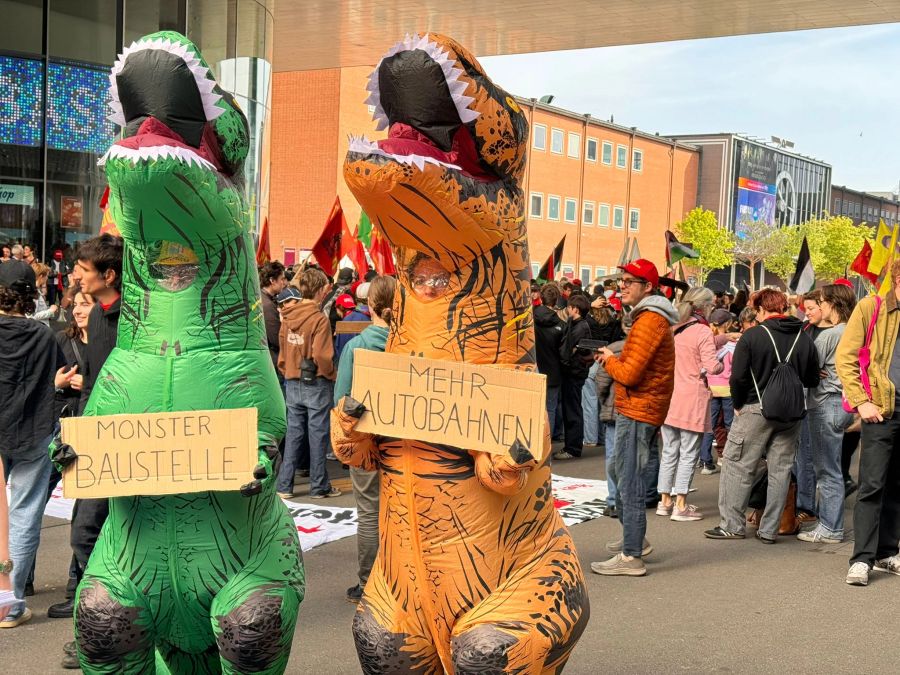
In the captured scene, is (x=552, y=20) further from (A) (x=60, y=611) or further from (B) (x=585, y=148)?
(B) (x=585, y=148)

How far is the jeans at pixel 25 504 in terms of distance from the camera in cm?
587

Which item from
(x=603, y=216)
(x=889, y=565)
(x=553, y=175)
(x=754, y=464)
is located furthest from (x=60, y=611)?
(x=603, y=216)

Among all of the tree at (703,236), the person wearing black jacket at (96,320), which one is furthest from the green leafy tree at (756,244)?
the person wearing black jacket at (96,320)

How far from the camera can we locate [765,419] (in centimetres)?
798

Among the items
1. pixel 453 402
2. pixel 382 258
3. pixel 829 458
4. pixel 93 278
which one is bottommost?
pixel 829 458

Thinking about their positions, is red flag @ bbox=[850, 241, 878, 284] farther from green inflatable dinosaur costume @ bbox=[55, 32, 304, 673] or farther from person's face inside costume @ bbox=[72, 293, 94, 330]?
green inflatable dinosaur costume @ bbox=[55, 32, 304, 673]

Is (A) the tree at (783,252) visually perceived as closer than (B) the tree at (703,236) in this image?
No

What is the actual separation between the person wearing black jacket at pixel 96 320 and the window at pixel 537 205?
44080 mm

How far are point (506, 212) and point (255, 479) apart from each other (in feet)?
3.76

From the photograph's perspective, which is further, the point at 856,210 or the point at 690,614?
the point at 856,210

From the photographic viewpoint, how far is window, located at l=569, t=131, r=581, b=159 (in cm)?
5097

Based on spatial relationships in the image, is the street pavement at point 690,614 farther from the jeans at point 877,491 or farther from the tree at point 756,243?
the tree at point 756,243

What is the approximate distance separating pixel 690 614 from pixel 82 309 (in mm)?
4033

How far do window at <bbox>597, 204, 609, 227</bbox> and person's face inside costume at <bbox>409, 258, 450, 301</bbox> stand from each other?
53056mm
